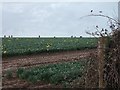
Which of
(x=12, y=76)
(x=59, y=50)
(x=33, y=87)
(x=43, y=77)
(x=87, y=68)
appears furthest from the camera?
(x=59, y=50)

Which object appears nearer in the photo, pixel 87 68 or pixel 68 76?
pixel 87 68

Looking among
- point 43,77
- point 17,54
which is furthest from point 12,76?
point 17,54

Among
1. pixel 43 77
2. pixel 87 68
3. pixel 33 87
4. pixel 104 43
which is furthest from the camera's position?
pixel 43 77

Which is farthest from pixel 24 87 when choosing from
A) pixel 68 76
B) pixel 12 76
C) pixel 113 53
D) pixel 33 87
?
pixel 113 53

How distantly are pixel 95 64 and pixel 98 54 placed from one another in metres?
0.27

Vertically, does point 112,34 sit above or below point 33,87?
above

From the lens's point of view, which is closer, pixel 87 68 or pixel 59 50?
pixel 87 68

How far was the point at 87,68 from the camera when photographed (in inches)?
249

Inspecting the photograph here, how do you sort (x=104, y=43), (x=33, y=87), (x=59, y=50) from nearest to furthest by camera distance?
1. (x=104, y=43)
2. (x=33, y=87)
3. (x=59, y=50)

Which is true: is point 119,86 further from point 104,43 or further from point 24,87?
point 24,87

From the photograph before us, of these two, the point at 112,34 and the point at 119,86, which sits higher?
the point at 112,34

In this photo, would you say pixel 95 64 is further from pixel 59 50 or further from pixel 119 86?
pixel 59 50

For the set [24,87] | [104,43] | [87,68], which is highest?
[104,43]

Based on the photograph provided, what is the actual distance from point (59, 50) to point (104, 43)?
52.3 ft
